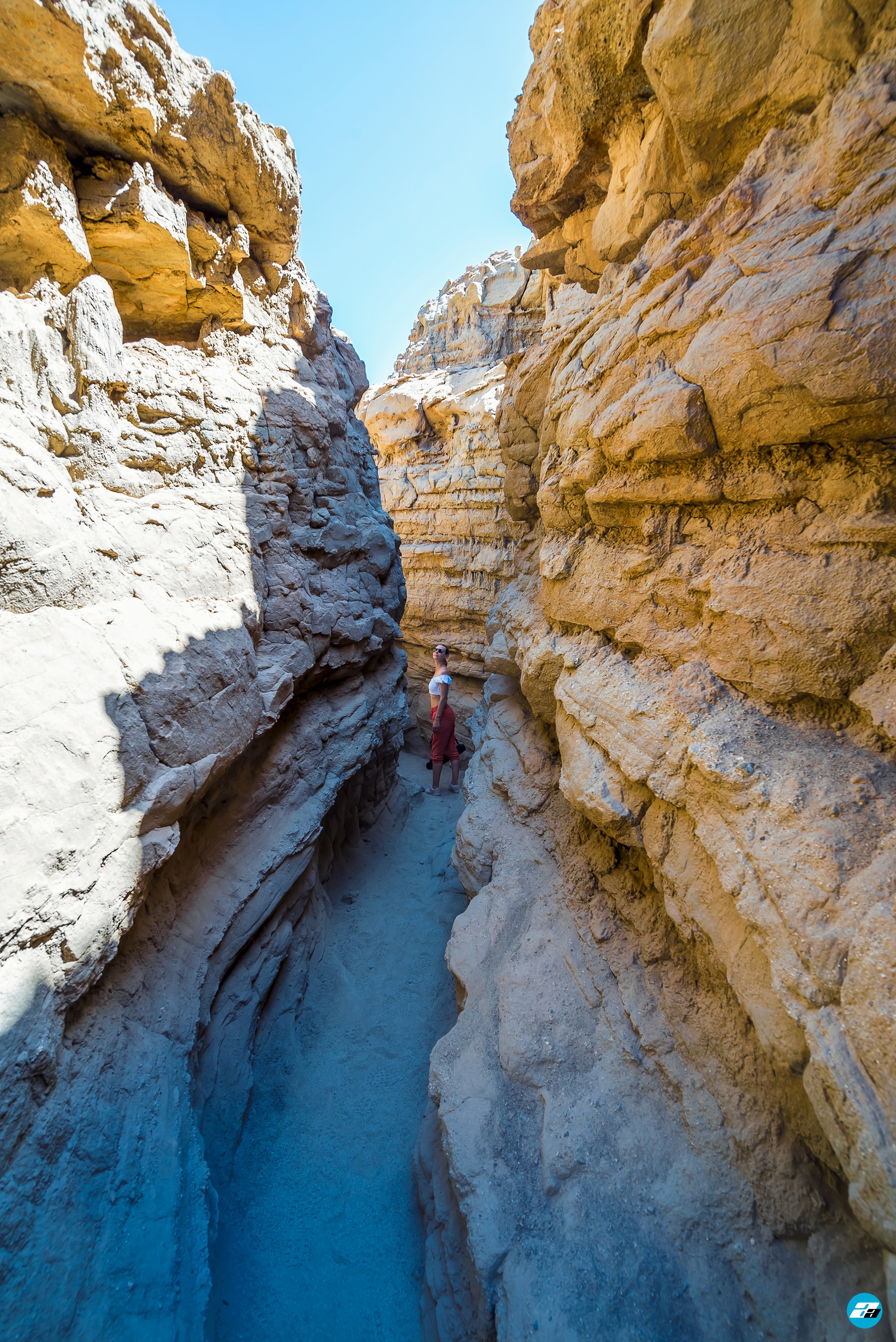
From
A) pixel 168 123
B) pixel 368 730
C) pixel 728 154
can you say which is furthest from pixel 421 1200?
pixel 168 123

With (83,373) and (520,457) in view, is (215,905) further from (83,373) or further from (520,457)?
(520,457)

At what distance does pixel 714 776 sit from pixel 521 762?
2772 millimetres

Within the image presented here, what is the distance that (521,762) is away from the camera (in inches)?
201

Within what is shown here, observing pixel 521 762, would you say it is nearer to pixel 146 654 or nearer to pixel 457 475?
pixel 146 654

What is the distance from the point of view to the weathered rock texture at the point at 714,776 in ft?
6.62

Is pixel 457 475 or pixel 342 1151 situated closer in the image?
pixel 342 1151

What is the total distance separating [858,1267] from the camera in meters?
1.91

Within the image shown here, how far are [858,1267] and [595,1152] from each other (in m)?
1.07

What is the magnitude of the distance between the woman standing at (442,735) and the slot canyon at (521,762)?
2905 millimetres

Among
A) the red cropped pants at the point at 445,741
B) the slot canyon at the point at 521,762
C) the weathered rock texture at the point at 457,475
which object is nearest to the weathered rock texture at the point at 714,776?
the slot canyon at the point at 521,762
